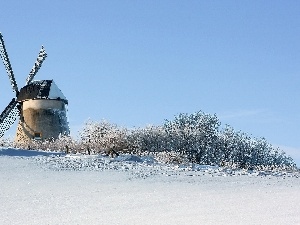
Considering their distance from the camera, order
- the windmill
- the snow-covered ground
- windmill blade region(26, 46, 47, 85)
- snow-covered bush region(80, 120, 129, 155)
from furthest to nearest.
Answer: windmill blade region(26, 46, 47, 85)
the windmill
snow-covered bush region(80, 120, 129, 155)
the snow-covered ground

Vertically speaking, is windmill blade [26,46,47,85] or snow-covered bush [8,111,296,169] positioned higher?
windmill blade [26,46,47,85]

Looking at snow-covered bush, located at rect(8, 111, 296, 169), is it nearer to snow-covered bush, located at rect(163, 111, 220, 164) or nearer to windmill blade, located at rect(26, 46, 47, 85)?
snow-covered bush, located at rect(163, 111, 220, 164)

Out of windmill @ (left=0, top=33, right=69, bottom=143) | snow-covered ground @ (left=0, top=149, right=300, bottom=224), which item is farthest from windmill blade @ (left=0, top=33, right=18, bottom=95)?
snow-covered ground @ (left=0, top=149, right=300, bottom=224)

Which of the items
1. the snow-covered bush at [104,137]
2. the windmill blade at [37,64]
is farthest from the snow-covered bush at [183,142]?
the windmill blade at [37,64]

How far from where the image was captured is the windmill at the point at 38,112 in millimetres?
34031

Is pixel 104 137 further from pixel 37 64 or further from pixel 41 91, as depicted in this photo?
pixel 37 64

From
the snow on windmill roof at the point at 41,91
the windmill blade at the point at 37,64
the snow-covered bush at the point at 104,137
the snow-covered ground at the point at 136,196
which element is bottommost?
the snow-covered ground at the point at 136,196

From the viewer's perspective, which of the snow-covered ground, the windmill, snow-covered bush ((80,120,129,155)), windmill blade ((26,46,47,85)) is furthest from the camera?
windmill blade ((26,46,47,85))

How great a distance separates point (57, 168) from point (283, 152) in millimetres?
40937

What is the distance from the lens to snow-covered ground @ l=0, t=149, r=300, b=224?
7016 mm

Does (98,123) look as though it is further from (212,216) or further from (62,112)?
(212,216)

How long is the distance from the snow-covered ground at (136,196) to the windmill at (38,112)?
56.1 ft

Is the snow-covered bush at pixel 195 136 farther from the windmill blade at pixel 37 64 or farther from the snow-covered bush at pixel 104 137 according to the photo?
the windmill blade at pixel 37 64

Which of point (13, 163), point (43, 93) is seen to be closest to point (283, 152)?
point (43, 93)
